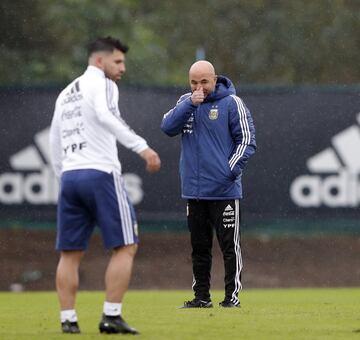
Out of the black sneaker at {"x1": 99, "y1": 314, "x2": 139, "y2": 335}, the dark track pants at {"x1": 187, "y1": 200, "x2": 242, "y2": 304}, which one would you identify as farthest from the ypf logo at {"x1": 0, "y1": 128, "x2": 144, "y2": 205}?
the black sneaker at {"x1": 99, "y1": 314, "x2": 139, "y2": 335}

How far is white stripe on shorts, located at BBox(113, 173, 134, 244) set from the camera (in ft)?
29.1

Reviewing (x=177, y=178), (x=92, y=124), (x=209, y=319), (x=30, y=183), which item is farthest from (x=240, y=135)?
(x=30, y=183)

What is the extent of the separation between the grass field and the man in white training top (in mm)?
293

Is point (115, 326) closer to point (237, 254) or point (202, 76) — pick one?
point (237, 254)

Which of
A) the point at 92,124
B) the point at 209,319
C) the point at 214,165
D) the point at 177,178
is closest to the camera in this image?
the point at 92,124

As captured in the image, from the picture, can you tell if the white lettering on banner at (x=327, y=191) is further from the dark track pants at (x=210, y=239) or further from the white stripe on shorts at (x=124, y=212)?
the white stripe on shorts at (x=124, y=212)

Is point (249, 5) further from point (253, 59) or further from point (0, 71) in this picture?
point (0, 71)

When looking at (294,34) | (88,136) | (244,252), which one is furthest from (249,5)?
(88,136)

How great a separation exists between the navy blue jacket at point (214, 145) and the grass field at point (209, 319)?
3.24 ft

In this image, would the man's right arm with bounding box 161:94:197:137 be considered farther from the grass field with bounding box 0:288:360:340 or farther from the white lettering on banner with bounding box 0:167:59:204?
the white lettering on banner with bounding box 0:167:59:204

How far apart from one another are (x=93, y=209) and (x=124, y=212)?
8.0 inches

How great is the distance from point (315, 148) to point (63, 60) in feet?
12.6

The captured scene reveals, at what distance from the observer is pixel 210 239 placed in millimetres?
11648

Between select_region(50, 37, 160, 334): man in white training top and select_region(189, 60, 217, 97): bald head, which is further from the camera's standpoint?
select_region(189, 60, 217, 97): bald head
